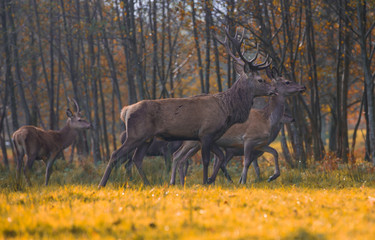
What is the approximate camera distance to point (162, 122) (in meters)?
7.58

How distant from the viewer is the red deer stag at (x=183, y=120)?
7.50 metres

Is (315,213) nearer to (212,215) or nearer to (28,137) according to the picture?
(212,215)

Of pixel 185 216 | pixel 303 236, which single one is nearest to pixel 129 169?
pixel 185 216

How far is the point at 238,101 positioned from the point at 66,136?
5095 mm

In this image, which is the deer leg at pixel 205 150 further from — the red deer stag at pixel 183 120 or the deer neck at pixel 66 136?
the deer neck at pixel 66 136

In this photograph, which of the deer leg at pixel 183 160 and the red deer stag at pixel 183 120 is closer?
the red deer stag at pixel 183 120

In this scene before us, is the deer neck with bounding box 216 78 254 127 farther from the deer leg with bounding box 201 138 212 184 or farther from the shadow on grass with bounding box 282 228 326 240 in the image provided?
the shadow on grass with bounding box 282 228 326 240

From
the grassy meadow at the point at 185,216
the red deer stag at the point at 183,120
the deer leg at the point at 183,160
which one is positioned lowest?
the deer leg at the point at 183,160

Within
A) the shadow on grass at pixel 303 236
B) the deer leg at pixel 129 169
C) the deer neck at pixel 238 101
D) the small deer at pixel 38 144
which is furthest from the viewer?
the small deer at pixel 38 144

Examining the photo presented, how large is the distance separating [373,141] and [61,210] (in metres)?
7.76

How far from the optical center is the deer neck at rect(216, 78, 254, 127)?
8.20m

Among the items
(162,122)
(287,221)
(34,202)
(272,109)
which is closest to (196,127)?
(162,122)

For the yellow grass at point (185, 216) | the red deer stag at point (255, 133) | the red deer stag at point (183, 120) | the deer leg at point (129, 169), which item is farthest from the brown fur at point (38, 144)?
the yellow grass at point (185, 216)

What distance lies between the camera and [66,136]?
11.4 m
